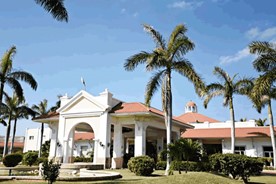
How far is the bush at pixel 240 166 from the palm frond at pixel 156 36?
9.11 meters

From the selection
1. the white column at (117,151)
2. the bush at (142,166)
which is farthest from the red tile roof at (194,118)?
the bush at (142,166)

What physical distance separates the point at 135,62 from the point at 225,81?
11.9 meters

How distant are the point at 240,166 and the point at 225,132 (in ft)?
72.8

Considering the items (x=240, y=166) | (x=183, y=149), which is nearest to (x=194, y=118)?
(x=183, y=149)

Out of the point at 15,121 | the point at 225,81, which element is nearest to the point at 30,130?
the point at 15,121

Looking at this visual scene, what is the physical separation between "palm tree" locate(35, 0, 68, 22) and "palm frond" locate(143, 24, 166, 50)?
7253mm

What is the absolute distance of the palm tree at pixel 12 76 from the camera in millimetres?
23375

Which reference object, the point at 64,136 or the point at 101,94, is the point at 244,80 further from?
the point at 64,136

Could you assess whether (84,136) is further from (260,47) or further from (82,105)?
(260,47)

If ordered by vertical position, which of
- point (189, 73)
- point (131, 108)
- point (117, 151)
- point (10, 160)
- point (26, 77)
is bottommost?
point (10, 160)

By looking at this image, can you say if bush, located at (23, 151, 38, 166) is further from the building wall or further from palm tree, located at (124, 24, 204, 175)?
the building wall

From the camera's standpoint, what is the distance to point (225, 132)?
1444 inches

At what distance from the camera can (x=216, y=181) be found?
12625mm

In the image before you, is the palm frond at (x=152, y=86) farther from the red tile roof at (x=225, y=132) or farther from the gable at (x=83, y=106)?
the red tile roof at (x=225, y=132)
